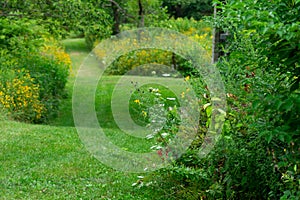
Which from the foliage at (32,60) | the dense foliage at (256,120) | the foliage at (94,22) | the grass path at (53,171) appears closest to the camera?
the dense foliage at (256,120)

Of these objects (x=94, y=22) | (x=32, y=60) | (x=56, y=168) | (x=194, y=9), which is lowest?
(x=194, y=9)

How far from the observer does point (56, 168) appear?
5492 millimetres

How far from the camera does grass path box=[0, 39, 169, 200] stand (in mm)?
4634

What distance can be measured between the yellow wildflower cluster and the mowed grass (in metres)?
0.73

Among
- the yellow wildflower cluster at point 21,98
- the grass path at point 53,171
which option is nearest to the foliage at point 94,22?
the yellow wildflower cluster at point 21,98

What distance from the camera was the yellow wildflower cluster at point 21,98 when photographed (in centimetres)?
930

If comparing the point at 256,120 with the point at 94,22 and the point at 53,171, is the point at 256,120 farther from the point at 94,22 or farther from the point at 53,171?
the point at 94,22

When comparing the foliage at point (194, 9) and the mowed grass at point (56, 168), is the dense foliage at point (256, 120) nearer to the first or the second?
the mowed grass at point (56, 168)

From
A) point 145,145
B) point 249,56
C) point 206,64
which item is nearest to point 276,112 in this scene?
point 249,56

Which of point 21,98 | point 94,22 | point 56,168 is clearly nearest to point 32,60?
point 21,98

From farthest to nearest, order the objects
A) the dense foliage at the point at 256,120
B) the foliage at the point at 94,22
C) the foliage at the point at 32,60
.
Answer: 1. the foliage at the point at 32,60
2. the foliage at the point at 94,22
3. the dense foliage at the point at 256,120

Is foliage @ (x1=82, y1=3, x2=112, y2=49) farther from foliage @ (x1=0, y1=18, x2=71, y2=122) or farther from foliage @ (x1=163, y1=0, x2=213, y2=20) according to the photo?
foliage @ (x1=163, y1=0, x2=213, y2=20)

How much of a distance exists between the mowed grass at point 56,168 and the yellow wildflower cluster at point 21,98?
73 cm

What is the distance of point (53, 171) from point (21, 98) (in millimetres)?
4470
